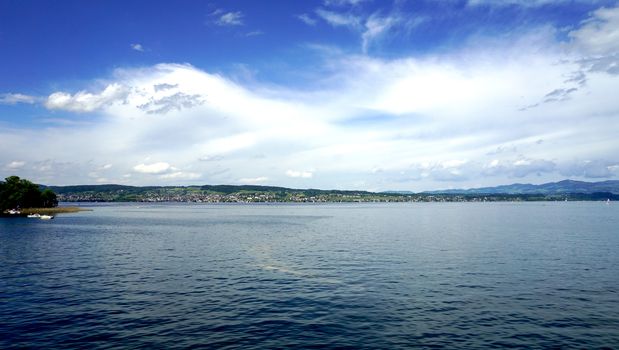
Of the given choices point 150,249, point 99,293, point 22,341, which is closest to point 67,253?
point 150,249

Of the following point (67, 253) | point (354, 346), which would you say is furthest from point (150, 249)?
point (354, 346)

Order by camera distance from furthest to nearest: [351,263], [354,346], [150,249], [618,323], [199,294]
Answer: [150,249] < [351,263] < [199,294] < [618,323] < [354,346]

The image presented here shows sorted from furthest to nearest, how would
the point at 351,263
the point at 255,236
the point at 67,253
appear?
the point at 255,236 < the point at 67,253 < the point at 351,263

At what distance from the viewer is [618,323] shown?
130ft

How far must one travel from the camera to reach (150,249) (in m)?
93.2

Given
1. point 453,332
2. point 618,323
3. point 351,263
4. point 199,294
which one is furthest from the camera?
point 351,263

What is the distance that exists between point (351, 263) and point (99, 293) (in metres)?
39.5

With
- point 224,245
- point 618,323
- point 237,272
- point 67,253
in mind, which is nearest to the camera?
point 618,323

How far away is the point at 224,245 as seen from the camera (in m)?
99.8

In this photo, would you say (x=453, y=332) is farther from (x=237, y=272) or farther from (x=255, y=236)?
(x=255, y=236)

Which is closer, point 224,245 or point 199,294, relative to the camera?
point 199,294

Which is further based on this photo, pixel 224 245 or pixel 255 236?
pixel 255 236

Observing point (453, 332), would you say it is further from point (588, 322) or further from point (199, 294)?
point (199, 294)

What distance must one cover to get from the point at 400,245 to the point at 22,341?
254 feet
